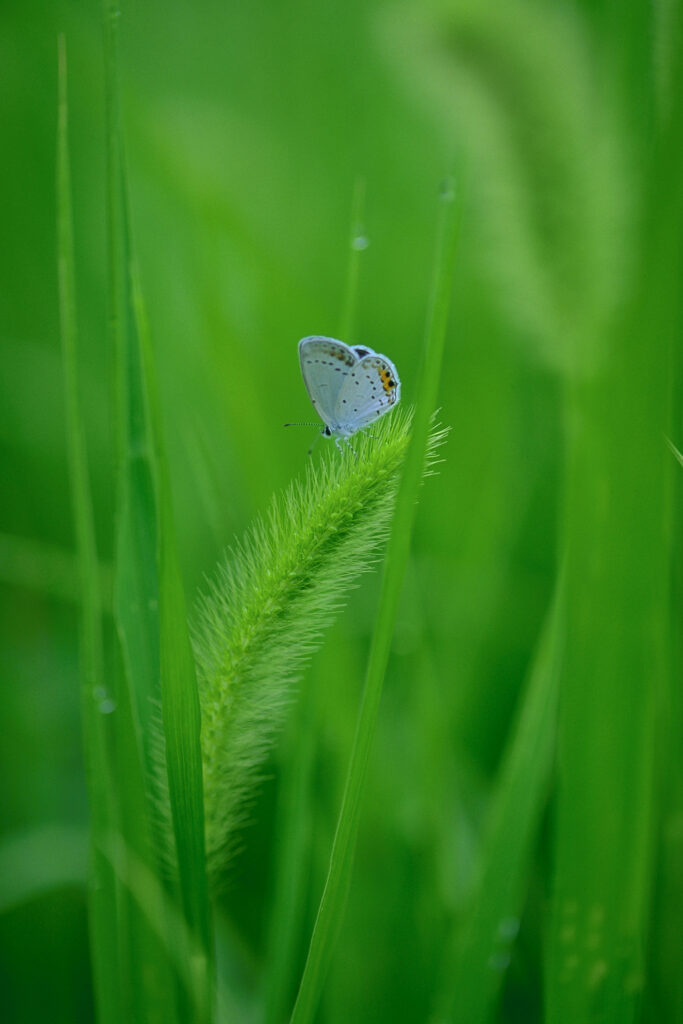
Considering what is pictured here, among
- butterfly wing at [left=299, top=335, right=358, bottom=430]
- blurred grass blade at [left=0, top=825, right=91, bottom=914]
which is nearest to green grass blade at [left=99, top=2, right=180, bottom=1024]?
butterfly wing at [left=299, top=335, right=358, bottom=430]

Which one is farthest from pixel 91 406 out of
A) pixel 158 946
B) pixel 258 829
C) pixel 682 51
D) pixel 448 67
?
pixel 682 51

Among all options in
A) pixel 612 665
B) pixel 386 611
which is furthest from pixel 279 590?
pixel 612 665

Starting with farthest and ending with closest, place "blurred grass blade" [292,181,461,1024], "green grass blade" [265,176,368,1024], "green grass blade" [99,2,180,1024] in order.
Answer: "green grass blade" [265,176,368,1024]
"green grass blade" [99,2,180,1024]
"blurred grass blade" [292,181,461,1024]

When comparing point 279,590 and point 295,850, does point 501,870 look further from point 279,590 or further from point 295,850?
point 279,590

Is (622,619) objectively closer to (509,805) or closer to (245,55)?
(509,805)

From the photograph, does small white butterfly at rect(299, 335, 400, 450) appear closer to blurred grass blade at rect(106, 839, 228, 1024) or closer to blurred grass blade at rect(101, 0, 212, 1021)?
blurred grass blade at rect(101, 0, 212, 1021)

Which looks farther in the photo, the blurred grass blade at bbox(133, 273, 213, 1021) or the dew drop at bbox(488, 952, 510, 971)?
the dew drop at bbox(488, 952, 510, 971)
